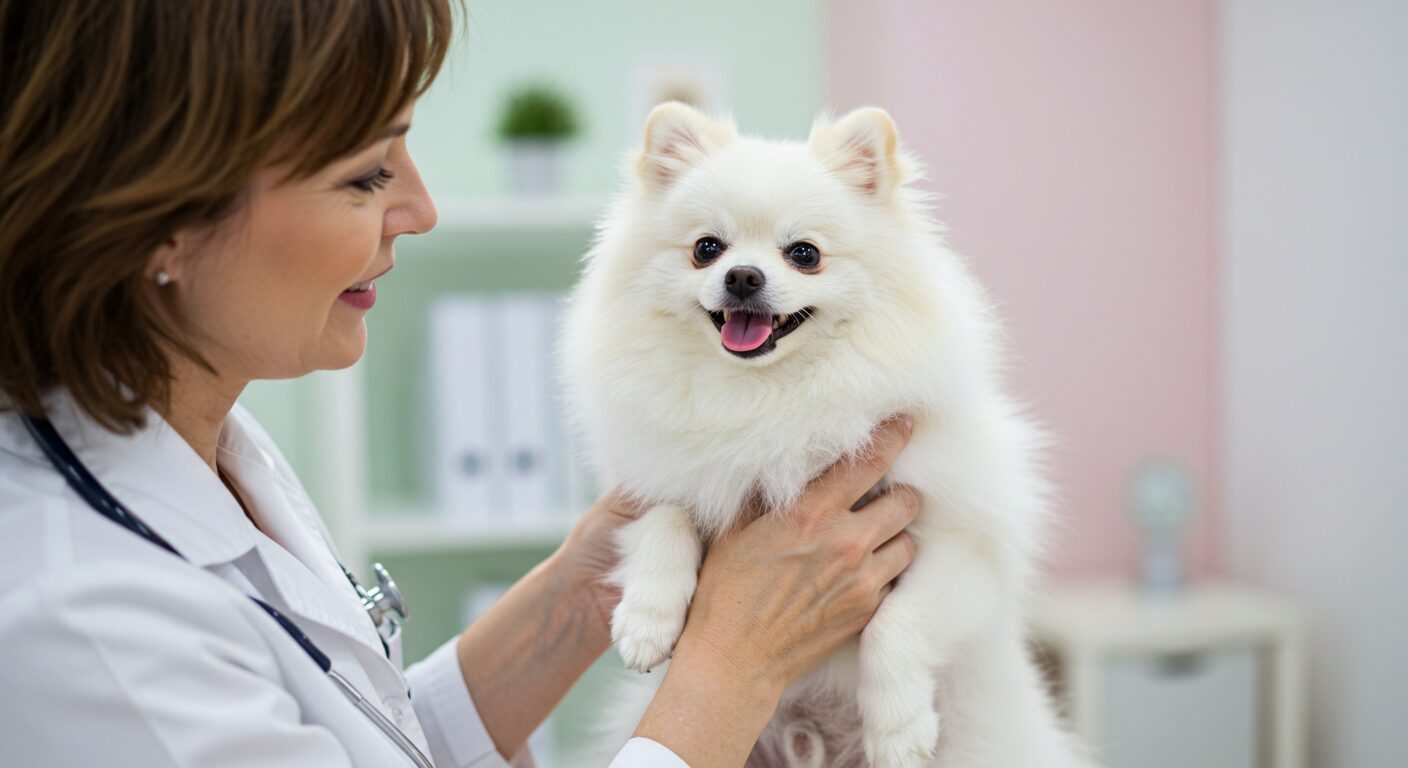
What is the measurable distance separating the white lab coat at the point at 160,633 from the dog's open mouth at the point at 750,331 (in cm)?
47

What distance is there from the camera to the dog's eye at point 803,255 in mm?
1323

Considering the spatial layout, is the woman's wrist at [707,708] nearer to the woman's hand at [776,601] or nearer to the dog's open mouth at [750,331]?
the woman's hand at [776,601]

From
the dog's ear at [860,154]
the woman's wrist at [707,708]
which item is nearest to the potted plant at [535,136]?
the dog's ear at [860,154]

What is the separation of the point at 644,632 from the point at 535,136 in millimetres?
1720

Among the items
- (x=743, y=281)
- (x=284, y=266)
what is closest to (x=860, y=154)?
(x=743, y=281)

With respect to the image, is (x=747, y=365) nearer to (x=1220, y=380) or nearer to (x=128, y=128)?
(x=128, y=128)

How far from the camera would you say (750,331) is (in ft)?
4.21

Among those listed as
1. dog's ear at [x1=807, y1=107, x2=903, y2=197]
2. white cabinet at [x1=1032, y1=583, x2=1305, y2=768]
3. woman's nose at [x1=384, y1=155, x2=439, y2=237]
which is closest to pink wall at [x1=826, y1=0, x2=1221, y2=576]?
white cabinet at [x1=1032, y1=583, x2=1305, y2=768]

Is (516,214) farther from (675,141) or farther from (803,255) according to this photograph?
(803,255)

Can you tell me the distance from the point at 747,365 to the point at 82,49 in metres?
0.77

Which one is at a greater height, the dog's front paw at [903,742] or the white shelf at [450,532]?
the dog's front paw at [903,742]

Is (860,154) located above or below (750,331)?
above

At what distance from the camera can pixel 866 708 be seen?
4.09 feet

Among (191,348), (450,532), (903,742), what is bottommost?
(450,532)
